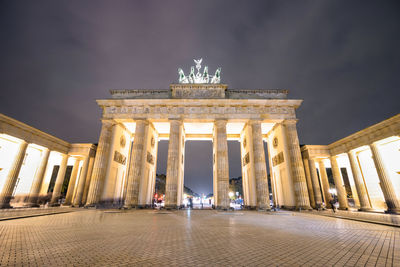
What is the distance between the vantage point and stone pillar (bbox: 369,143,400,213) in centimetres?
1642

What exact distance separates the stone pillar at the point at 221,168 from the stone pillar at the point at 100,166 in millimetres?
14739

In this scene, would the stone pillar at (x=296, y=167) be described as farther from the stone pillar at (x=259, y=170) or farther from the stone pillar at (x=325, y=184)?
the stone pillar at (x=325, y=184)

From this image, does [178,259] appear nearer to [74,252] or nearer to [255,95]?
[74,252]

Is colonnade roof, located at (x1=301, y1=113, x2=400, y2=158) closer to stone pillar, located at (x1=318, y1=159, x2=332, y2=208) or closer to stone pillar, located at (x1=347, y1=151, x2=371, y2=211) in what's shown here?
stone pillar, located at (x1=347, y1=151, x2=371, y2=211)

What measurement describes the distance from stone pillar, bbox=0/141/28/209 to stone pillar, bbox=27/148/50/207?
2.92 metres

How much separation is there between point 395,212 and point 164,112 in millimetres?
27781

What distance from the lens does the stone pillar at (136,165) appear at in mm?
19584

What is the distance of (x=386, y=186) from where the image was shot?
672 inches

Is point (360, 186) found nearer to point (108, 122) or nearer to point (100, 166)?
point (100, 166)

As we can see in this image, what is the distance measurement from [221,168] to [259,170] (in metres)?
4.79

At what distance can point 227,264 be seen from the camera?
3572 mm

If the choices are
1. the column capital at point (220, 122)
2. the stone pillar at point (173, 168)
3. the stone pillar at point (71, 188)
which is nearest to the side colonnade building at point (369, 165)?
the column capital at point (220, 122)

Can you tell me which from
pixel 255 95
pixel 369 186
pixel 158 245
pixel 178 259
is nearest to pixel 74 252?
pixel 158 245

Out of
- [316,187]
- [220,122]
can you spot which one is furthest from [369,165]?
[220,122]
